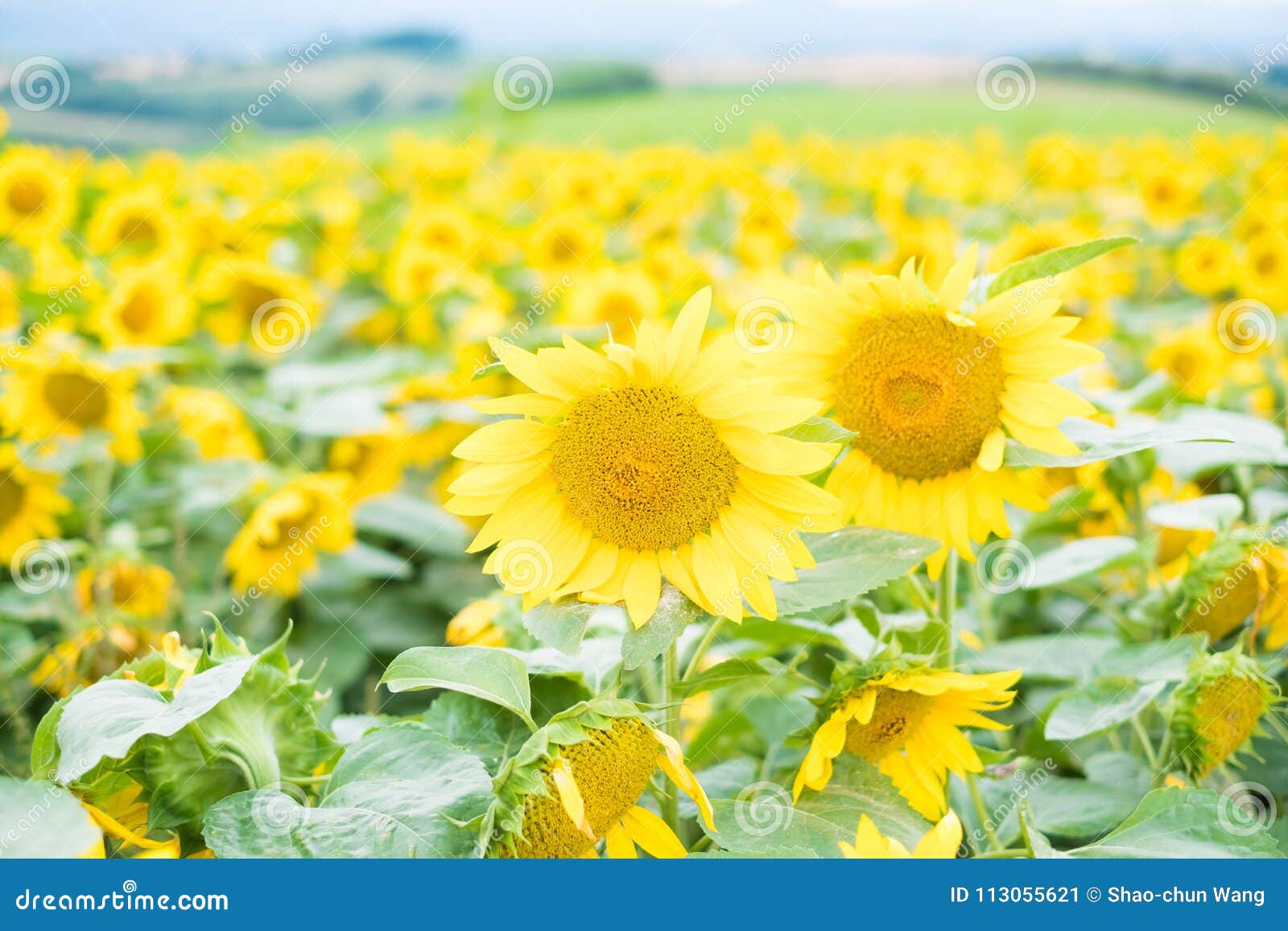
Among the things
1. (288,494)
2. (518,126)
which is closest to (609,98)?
(518,126)

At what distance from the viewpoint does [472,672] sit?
3.03ft

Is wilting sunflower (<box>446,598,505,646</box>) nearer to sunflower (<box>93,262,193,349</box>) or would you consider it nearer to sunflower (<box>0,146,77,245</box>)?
sunflower (<box>93,262,193,349</box>)

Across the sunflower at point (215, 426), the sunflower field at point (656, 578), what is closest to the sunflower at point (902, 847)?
the sunflower field at point (656, 578)

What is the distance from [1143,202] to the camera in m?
4.48

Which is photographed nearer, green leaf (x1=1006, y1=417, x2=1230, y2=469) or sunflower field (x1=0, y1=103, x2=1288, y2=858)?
sunflower field (x1=0, y1=103, x2=1288, y2=858)

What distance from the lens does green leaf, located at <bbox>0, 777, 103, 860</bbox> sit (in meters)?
0.70

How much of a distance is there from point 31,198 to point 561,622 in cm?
318

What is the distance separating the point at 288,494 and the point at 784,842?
1384 millimetres

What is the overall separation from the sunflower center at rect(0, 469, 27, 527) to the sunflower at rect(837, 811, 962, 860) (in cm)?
183

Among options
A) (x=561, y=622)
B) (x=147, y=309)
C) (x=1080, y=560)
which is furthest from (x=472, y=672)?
(x=147, y=309)

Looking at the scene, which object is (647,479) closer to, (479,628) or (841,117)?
(479,628)

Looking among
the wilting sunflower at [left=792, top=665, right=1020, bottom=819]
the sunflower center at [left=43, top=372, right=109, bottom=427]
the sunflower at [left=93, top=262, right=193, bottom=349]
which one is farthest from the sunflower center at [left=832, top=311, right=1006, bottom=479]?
the sunflower at [left=93, top=262, right=193, bottom=349]

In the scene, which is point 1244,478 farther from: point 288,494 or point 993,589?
point 288,494
